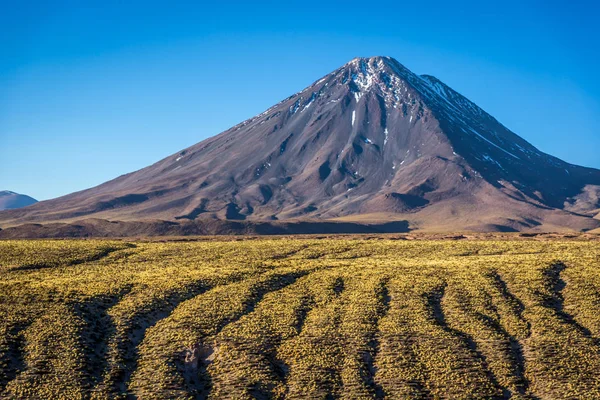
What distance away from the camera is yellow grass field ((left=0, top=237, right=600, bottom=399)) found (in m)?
39.6

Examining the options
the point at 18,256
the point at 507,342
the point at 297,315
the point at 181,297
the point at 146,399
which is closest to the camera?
the point at 146,399

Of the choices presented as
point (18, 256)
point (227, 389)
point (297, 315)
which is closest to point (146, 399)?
point (227, 389)

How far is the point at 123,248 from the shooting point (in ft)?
280

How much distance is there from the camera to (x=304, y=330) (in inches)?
1854

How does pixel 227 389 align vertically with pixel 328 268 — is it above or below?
below

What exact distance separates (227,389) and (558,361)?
22.0 m

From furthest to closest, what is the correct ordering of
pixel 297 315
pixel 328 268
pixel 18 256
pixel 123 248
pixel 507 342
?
pixel 123 248, pixel 18 256, pixel 328 268, pixel 297 315, pixel 507 342

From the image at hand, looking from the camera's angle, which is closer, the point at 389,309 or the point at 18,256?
the point at 389,309

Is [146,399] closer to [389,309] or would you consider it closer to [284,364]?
[284,364]

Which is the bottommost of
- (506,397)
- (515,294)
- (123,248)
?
(506,397)

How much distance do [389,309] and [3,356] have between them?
2829cm

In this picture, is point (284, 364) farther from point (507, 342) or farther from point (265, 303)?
point (507, 342)

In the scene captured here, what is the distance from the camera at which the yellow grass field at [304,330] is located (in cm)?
3959

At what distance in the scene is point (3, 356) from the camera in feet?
133
